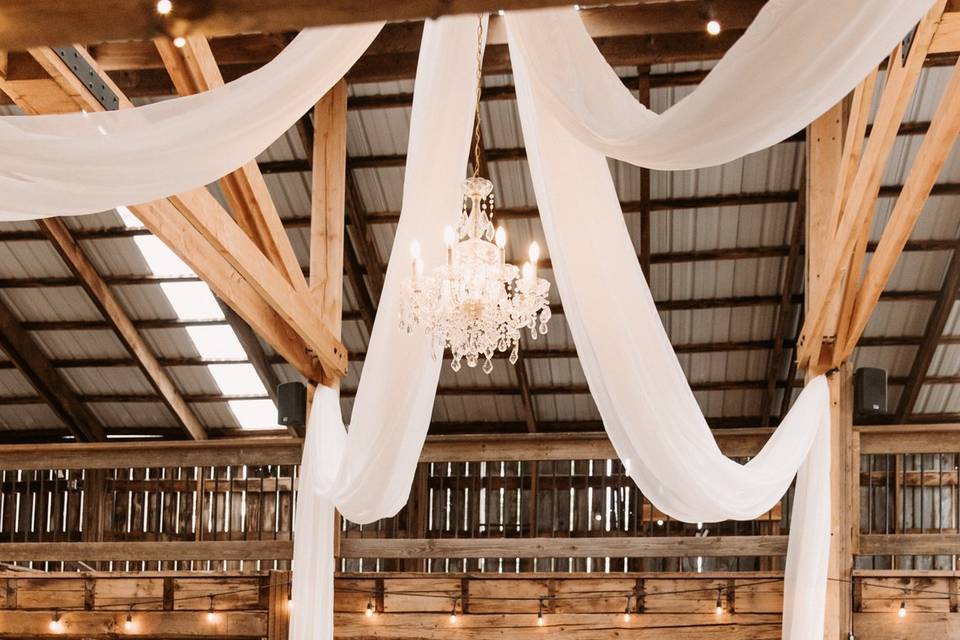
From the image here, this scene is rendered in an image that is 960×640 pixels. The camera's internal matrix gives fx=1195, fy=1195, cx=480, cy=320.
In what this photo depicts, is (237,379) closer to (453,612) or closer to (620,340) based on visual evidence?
(453,612)

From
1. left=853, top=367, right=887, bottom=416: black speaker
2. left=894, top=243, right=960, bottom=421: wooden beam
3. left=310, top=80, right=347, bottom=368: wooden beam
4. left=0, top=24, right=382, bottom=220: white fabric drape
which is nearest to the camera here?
left=0, top=24, right=382, bottom=220: white fabric drape

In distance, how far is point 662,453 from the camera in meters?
5.44

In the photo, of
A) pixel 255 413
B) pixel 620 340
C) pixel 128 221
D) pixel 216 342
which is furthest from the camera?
pixel 255 413

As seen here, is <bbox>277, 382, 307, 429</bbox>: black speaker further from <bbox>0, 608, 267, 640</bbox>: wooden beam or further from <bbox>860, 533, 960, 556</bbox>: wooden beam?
<bbox>860, 533, 960, 556</bbox>: wooden beam

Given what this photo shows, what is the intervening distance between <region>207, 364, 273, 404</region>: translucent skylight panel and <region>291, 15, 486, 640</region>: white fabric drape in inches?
216

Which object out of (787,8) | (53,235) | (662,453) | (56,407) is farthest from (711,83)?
(56,407)

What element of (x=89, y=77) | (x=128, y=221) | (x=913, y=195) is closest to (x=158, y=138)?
(x=89, y=77)

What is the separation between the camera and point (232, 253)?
6.34 meters

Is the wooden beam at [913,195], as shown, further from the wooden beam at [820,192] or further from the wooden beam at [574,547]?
the wooden beam at [574,547]

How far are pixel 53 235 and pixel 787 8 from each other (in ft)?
32.9

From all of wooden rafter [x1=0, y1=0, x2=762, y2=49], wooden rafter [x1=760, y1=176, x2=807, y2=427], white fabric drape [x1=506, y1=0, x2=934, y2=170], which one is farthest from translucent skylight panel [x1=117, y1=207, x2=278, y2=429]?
wooden rafter [x1=0, y1=0, x2=762, y2=49]

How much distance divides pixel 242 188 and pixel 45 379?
A: 25.4 ft

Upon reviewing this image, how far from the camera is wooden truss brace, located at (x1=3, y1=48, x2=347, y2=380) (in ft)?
15.7

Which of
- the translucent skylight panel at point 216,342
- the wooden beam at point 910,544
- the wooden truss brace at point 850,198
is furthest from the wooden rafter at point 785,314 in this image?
the translucent skylight panel at point 216,342
